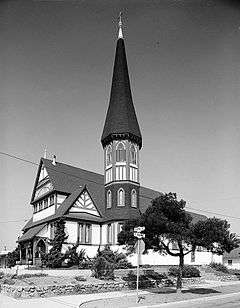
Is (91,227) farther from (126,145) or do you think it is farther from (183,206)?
(183,206)

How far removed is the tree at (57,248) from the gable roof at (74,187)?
0.96 metres

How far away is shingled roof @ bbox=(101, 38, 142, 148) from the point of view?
38.2 meters

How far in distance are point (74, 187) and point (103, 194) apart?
369 centimetres

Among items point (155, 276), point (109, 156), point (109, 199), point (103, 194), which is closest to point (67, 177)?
point (103, 194)

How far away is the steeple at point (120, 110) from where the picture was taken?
1503 inches

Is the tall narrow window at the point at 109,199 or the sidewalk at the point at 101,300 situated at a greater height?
the tall narrow window at the point at 109,199

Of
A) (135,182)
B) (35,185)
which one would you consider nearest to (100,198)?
(135,182)

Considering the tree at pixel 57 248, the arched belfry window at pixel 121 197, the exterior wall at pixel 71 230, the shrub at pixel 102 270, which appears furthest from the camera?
the arched belfry window at pixel 121 197

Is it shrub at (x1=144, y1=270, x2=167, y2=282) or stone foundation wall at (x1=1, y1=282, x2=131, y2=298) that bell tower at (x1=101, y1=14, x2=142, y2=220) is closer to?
shrub at (x1=144, y1=270, x2=167, y2=282)

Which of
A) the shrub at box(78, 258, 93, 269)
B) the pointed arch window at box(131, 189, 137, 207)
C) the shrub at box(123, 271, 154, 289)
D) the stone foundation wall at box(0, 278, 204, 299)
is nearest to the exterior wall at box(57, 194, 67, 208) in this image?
the pointed arch window at box(131, 189, 137, 207)

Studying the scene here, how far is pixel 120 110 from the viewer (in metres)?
39.4

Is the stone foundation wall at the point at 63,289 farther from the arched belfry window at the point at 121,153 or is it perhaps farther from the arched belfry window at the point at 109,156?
the arched belfry window at the point at 109,156

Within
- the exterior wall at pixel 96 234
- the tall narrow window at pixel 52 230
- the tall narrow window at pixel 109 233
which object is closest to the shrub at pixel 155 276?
the tall narrow window at pixel 109 233

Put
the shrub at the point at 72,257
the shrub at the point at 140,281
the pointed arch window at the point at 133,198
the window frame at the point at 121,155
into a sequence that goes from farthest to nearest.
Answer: the window frame at the point at 121,155, the pointed arch window at the point at 133,198, the shrub at the point at 72,257, the shrub at the point at 140,281
